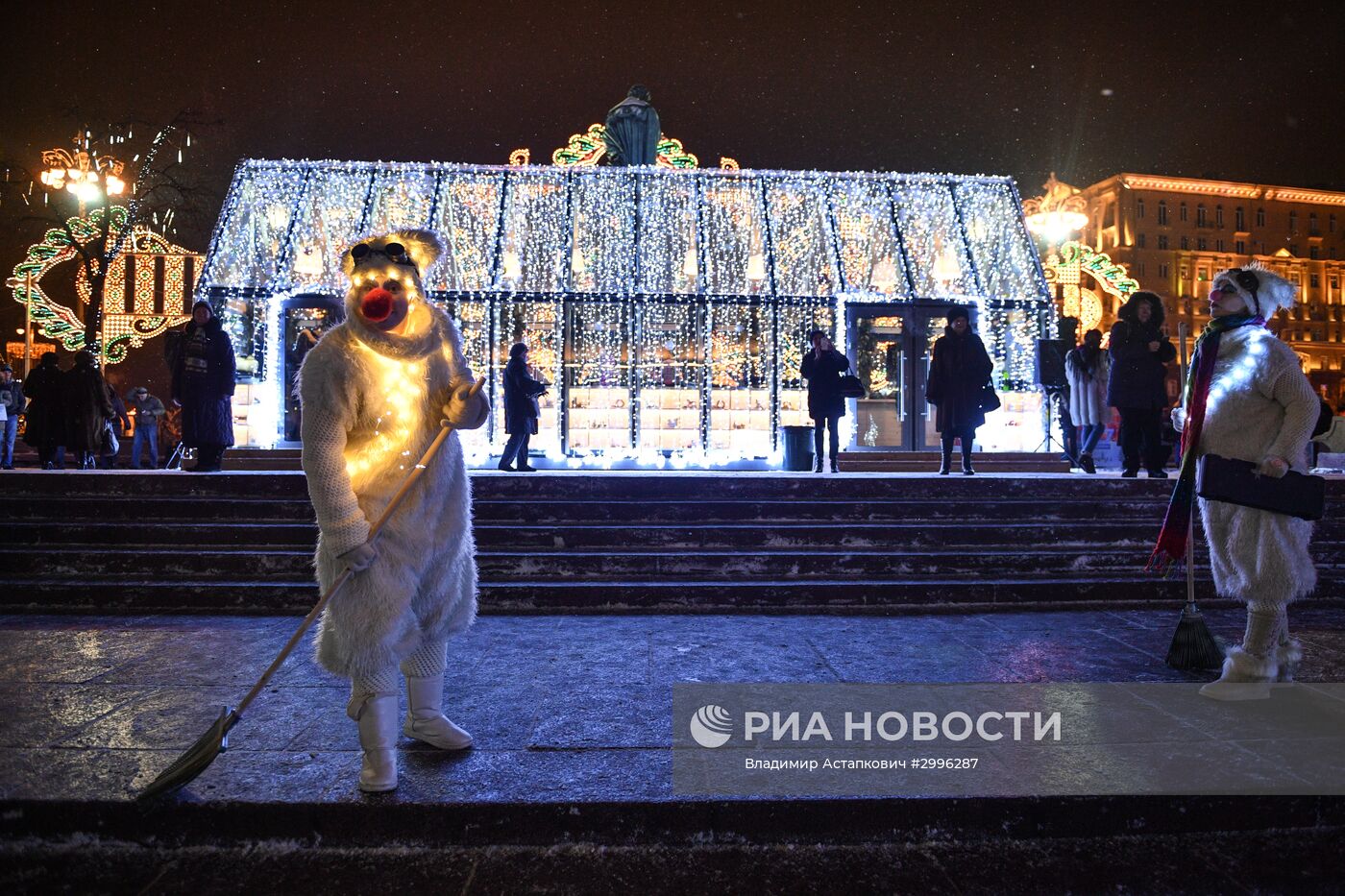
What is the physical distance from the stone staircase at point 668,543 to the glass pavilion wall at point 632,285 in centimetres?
595

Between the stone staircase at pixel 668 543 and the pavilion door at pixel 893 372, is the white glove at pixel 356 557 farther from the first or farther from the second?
the pavilion door at pixel 893 372

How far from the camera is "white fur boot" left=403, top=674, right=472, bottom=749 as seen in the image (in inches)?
146

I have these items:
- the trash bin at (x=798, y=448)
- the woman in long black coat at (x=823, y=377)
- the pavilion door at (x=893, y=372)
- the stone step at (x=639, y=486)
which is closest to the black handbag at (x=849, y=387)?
the woman in long black coat at (x=823, y=377)

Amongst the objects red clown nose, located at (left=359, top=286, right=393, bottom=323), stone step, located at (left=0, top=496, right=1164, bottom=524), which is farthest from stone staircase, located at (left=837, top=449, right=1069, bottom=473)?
red clown nose, located at (left=359, top=286, right=393, bottom=323)

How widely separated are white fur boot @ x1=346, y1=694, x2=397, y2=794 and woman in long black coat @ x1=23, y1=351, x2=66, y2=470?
39.8ft

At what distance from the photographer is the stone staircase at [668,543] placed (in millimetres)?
6879

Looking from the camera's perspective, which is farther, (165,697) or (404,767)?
(165,697)

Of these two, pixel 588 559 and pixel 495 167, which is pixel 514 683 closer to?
pixel 588 559

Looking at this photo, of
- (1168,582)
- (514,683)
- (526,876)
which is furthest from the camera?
(1168,582)

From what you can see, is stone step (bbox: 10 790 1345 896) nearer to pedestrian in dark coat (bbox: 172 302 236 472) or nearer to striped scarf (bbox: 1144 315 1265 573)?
striped scarf (bbox: 1144 315 1265 573)

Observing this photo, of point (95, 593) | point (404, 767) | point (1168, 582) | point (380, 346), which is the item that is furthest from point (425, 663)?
point (1168, 582)

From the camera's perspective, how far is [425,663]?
369 centimetres

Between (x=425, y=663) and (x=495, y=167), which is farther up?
(x=495, y=167)

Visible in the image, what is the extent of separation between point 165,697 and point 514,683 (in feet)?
5.83
